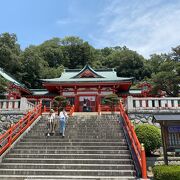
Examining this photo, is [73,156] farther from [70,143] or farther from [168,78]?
[168,78]

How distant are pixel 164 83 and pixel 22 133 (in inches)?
559

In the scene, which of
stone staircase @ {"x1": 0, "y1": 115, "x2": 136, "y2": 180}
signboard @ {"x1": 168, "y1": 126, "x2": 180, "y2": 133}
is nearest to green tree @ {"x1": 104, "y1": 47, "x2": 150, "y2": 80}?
stone staircase @ {"x1": 0, "y1": 115, "x2": 136, "y2": 180}

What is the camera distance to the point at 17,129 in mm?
12688

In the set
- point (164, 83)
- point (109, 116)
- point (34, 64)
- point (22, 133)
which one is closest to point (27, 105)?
point (22, 133)

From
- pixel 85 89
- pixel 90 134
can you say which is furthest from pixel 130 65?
pixel 90 134

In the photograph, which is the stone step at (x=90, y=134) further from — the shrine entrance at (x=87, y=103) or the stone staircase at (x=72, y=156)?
the shrine entrance at (x=87, y=103)

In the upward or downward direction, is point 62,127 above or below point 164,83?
below

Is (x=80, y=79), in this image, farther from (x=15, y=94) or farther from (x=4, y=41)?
(x=4, y=41)

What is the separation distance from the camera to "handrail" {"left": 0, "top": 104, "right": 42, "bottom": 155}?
10656 mm

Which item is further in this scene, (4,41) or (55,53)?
(55,53)

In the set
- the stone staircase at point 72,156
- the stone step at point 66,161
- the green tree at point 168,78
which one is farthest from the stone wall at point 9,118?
the green tree at point 168,78

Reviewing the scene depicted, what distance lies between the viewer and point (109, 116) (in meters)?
15.8

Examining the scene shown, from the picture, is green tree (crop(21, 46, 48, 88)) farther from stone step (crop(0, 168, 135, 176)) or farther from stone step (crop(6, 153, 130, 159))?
stone step (crop(0, 168, 135, 176))

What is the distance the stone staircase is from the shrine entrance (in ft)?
37.9
